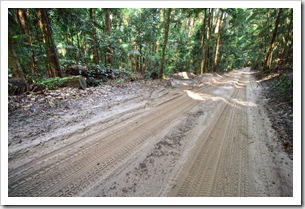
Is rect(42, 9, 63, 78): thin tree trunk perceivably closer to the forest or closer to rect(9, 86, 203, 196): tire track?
the forest

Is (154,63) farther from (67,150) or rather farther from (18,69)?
(67,150)

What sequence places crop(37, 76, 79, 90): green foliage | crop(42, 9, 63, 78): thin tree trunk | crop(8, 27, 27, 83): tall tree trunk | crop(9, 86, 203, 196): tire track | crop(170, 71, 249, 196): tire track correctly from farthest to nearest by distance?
crop(42, 9, 63, 78): thin tree trunk → crop(37, 76, 79, 90): green foliage → crop(8, 27, 27, 83): tall tree trunk → crop(170, 71, 249, 196): tire track → crop(9, 86, 203, 196): tire track

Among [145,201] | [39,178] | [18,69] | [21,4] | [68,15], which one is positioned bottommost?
[145,201]

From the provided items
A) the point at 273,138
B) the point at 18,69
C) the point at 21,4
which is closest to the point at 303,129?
the point at 273,138

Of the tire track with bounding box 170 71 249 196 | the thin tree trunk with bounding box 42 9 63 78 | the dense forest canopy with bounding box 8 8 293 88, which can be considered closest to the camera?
the tire track with bounding box 170 71 249 196

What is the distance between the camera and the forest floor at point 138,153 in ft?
5.17

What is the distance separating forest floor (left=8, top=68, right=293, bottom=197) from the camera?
62.0 inches

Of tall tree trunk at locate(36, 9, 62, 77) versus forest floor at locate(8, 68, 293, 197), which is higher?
tall tree trunk at locate(36, 9, 62, 77)

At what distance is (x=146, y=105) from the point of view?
3867 mm

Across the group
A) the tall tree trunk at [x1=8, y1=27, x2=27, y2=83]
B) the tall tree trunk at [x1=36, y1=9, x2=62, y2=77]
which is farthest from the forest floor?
the tall tree trunk at [x1=36, y1=9, x2=62, y2=77]

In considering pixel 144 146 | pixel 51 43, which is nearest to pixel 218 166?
pixel 144 146

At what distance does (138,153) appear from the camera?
6.72 ft

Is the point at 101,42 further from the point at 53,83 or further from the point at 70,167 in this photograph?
the point at 70,167

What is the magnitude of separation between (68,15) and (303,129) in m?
7.64
